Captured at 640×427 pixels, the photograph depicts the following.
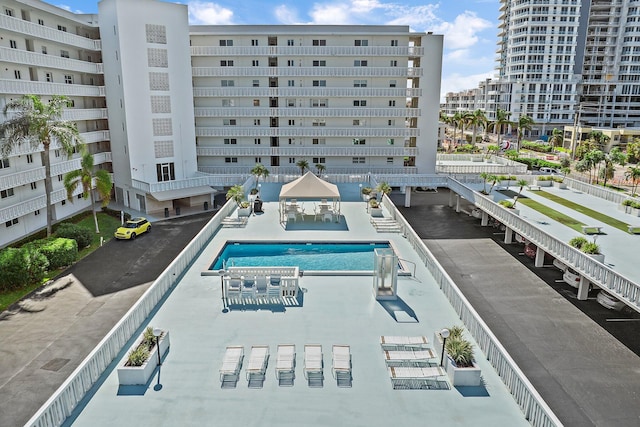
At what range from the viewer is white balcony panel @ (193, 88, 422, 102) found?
5409 cm

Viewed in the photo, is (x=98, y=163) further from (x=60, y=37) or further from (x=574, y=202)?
(x=574, y=202)

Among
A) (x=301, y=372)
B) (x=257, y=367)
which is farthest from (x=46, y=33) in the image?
(x=301, y=372)

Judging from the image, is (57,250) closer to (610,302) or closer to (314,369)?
(314,369)

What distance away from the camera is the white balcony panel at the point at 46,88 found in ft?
111

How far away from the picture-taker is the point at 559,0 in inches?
4513

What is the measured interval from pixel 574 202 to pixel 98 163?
46165mm

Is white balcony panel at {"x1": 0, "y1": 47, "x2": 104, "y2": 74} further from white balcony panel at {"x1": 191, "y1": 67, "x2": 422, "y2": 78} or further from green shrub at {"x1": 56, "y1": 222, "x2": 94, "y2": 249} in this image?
green shrub at {"x1": 56, "y1": 222, "x2": 94, "y2": 249}

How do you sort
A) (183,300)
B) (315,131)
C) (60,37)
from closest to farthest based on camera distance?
1. (183,300)
2. (60,37)
3. (315,131)

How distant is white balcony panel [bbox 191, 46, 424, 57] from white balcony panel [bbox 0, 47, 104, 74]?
12495 millimetres

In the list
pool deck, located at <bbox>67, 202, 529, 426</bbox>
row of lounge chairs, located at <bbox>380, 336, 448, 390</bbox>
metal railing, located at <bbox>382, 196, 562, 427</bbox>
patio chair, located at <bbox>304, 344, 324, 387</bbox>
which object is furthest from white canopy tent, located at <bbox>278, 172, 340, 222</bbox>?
patio chair, located at <bbox>304, 344, 324, 387</bbox>

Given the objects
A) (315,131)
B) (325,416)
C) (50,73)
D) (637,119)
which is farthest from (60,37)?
(637,119)

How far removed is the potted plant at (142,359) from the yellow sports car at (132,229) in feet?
76.5

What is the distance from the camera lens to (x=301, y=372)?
1396 cm

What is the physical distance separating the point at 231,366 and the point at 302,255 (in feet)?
47.5
